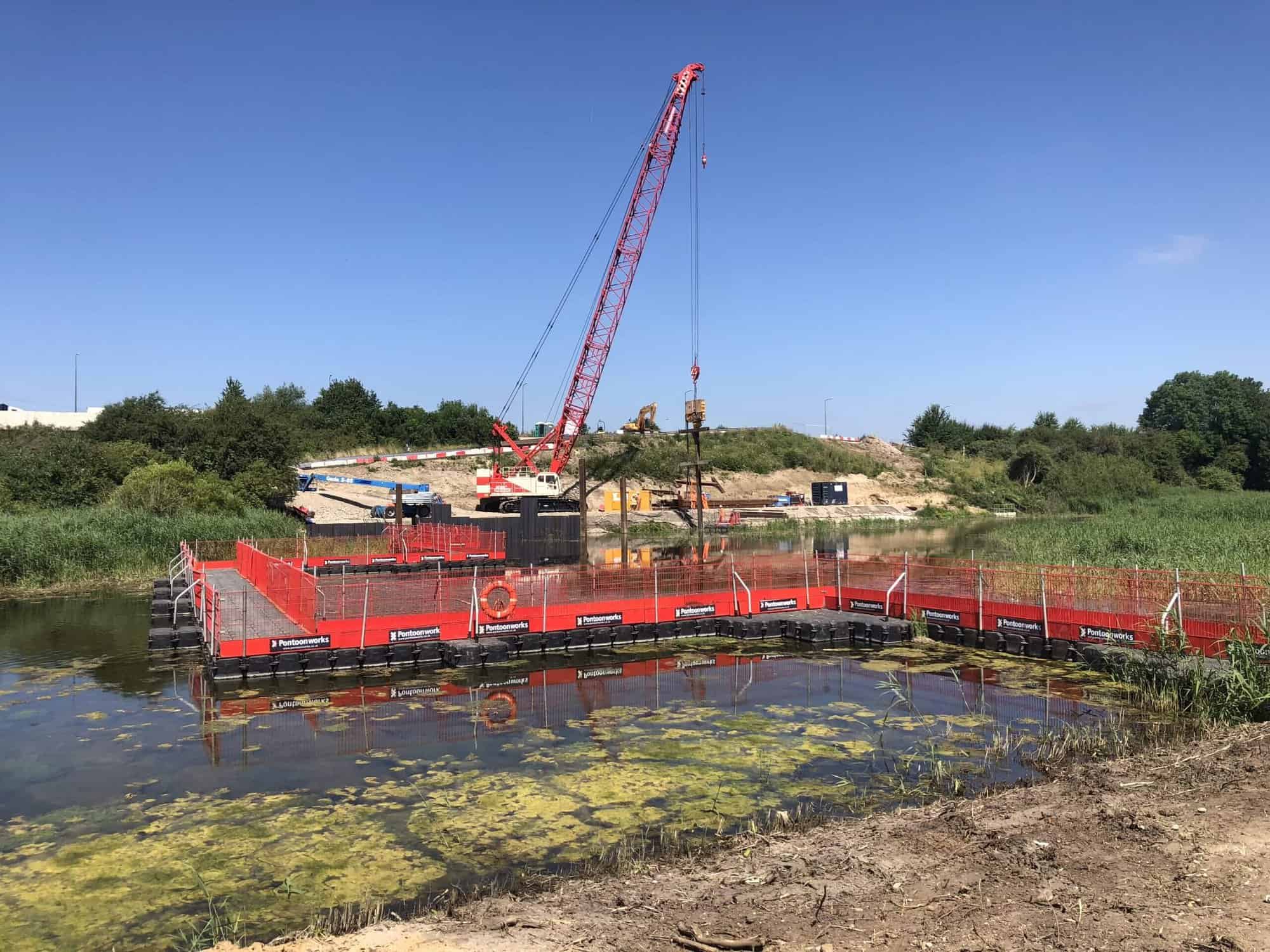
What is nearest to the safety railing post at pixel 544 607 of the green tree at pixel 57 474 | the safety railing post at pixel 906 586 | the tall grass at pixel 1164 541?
the safety railing post at pixel 906 586

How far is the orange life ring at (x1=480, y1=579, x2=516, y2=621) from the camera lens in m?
20.9

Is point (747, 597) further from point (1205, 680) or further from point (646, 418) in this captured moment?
point (646, 418)

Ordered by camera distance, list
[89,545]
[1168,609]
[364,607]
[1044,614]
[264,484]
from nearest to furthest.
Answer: [1168,609] < [364,607] < [1044,614] < [89,545] < [264,484]

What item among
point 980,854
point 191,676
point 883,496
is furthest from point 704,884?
point 883,496

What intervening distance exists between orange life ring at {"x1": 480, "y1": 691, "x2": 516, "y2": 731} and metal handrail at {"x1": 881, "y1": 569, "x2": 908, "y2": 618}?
447 inches

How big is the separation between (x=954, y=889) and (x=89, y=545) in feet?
121

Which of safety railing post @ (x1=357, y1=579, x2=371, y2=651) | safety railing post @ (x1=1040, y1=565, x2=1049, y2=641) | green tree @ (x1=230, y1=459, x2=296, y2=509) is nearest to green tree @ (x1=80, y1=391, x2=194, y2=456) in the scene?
green tree @ (x1=230, y1=459, x2=296, y2=509)

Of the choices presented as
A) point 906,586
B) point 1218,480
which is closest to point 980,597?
point 906,586

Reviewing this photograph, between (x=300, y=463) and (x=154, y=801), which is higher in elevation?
(x=300, y=463)

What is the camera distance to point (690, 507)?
76.9 metres

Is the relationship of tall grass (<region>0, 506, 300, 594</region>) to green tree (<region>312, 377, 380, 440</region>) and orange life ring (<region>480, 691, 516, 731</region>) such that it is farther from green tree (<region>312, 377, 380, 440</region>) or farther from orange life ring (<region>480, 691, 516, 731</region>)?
green tree (<region>312, 377, 380, 440</region>)

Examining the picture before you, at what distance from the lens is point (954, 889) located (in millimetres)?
7254

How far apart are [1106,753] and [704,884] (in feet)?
23.1

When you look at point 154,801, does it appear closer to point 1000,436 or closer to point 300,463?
point 300,463
